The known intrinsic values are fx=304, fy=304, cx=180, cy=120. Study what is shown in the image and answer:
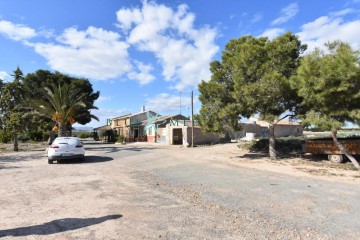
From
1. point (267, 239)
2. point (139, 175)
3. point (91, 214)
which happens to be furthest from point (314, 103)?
point (91, 214)

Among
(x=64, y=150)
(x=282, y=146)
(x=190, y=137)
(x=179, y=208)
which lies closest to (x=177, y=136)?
(x=190, y=137)

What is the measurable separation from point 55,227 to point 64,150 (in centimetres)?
1184

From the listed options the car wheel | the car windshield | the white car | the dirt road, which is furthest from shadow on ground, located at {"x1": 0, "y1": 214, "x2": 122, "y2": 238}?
the car wheel

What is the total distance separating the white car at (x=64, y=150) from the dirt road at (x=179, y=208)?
5219 millimetres

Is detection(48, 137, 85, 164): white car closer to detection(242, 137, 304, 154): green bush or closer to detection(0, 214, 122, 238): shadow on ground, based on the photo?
detection(0, 214, 122, 238): shadow on ground

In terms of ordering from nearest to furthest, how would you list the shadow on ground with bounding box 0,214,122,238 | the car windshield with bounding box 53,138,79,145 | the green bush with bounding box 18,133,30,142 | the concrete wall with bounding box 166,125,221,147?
1. the shadow on ground with bounding box 0,214,122,238
2. the car windshield with bounding box 53,138,79,145
3. the concrete wall with bounding box 166,125,221,147
4. the green bush with bounding box 18,133,30,142

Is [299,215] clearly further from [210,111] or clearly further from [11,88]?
[11,88]

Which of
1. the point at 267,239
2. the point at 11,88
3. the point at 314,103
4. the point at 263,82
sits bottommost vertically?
the point at 267,239

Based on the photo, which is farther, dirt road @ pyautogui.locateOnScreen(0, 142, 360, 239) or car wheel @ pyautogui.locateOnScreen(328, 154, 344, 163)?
car wheel @ pyautogui.locateOnScreen(328, 154, 344, 163)

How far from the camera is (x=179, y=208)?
6.98 metres

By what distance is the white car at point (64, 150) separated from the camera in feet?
54.3

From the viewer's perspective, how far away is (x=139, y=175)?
1252 centimetres

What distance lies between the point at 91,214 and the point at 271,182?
6566 millimetres

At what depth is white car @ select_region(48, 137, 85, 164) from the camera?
16.6 metres
